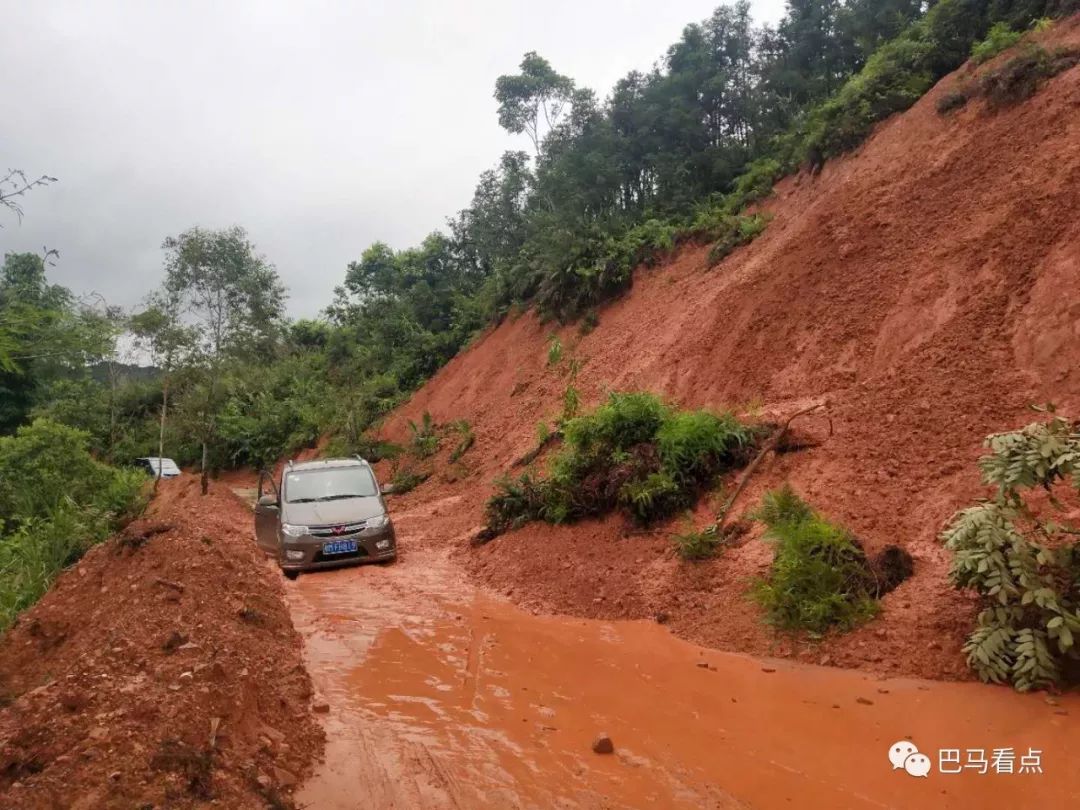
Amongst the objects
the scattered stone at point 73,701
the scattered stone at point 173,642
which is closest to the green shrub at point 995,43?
the scattered stone at point 173,642

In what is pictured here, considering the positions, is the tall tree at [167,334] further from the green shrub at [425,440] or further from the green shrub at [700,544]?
the green shrub at [700,544]

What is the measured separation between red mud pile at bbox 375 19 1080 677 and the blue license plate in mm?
1692

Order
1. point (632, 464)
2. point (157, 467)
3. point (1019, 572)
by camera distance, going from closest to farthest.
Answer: point (1019, 572)
point (632, 464)
point (157, 467)

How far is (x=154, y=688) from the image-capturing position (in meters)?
3.71

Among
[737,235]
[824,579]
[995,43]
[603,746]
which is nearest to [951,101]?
[995,43]

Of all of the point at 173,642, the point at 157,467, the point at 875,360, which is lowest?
the point at 173,642

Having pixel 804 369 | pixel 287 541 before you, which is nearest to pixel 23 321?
pixel 287 541

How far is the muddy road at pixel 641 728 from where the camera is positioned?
3594 millimetres

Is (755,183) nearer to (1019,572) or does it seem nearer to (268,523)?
(268,523)

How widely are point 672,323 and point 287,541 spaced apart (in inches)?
415

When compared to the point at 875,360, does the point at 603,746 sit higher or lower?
lower

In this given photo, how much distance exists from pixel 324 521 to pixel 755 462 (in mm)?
5592

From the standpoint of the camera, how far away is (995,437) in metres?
4.90

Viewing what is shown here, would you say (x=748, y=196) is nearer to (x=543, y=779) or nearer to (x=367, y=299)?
(x=543, y=779)
